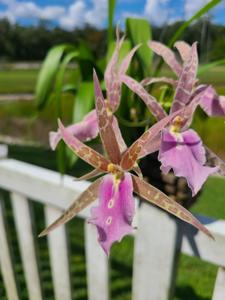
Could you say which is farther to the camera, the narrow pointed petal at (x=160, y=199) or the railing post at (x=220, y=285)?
the railing post at (x=220, y=285)

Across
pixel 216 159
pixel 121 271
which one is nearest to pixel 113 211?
pixel 216 159

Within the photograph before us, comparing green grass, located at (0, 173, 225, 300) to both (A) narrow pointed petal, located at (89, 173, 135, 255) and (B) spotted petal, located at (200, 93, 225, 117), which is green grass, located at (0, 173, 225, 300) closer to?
(B) spotted petal, located at (200, 93, 225, 117)

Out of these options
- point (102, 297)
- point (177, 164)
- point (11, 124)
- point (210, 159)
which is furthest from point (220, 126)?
point (11, 124)

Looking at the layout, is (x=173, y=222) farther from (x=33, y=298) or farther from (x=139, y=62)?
(x=33, y=298)

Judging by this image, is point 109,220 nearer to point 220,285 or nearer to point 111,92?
point 111,92

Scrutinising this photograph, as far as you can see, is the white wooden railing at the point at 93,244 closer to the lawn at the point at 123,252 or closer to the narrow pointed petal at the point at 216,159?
the lawn at the point at 123,252

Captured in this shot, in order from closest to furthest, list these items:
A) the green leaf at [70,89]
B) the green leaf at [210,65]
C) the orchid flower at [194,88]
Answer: the orchid flower at [194,88] → the green leaf at [210,65] → the green leaf at [70,89]

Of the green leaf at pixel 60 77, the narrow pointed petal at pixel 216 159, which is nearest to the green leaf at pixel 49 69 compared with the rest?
the green leaf at pixel 60 77
